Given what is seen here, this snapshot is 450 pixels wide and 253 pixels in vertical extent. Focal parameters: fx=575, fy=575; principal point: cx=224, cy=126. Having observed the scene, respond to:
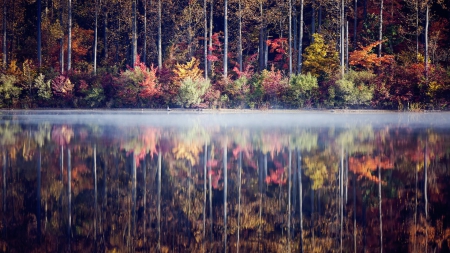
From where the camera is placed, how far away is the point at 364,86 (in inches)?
1542

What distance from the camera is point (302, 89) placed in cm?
4047

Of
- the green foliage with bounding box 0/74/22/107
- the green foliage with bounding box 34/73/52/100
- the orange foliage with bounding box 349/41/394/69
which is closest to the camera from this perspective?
the green foliage with bounding box 0/74/22/107

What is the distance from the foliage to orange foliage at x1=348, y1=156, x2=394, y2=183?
30.8 metres

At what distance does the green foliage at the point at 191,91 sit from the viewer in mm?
40312

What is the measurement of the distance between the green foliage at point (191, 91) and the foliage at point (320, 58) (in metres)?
8.95

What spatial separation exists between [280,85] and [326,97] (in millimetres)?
3344

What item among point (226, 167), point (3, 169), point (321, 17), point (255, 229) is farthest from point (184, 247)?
point (321, 17)

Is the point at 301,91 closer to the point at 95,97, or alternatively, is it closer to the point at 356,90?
the point at 356,90

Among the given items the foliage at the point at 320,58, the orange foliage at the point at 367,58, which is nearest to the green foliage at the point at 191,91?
the foliage at the point at 320,58

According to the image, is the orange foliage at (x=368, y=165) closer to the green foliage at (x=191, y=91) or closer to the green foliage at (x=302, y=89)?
the green foliage at (x=302, y=89)

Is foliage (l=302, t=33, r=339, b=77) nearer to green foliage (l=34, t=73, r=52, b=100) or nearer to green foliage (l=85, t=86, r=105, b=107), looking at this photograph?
green foliage (l=85, t=86, r=105, b=107)

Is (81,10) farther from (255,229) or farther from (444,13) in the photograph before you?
(255,229)

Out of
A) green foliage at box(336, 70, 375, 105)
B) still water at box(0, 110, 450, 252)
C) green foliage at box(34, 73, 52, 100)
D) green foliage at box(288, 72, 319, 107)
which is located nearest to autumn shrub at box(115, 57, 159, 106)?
green foliage at box(34, 73, 52, 100)

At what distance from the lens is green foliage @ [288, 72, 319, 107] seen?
40312 millimetres
